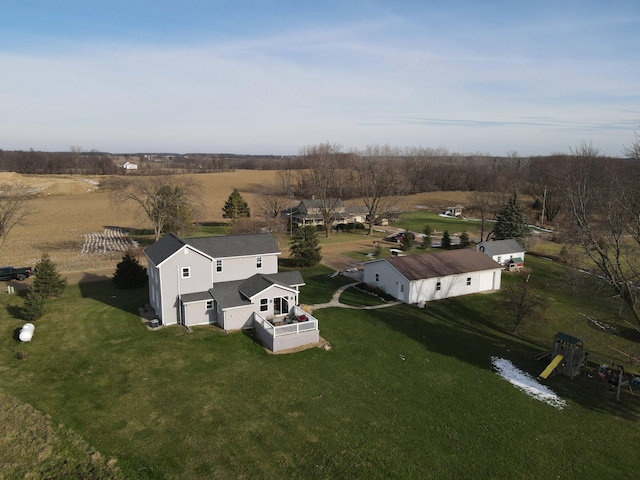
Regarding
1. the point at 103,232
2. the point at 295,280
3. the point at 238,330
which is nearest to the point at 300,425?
the point at 238,330

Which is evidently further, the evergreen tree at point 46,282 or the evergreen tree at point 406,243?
the evergreen tree at point 406,243

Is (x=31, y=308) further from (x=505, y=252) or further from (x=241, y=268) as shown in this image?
(x=505, y=252)

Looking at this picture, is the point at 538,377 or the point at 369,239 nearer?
the point at 538,377

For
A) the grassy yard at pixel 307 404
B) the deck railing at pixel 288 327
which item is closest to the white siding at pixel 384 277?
the grassy yard at pixel 307 404

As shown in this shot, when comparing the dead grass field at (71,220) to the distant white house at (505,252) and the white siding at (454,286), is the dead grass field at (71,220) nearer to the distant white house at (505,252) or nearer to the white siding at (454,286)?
the white siding at (454,286)

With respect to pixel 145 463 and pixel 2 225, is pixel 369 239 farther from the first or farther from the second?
pixel 145 463

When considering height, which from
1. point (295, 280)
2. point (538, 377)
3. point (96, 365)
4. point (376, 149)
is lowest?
point (538, 377)

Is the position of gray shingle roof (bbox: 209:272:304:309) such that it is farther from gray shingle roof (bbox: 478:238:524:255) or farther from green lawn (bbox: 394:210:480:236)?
green lawn (bbox: 394:210:480:236)

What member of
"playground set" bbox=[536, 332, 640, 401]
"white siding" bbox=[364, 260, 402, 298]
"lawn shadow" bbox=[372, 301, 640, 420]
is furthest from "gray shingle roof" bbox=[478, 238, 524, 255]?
"playground set" bbox=[536, 332, 640, 401]
